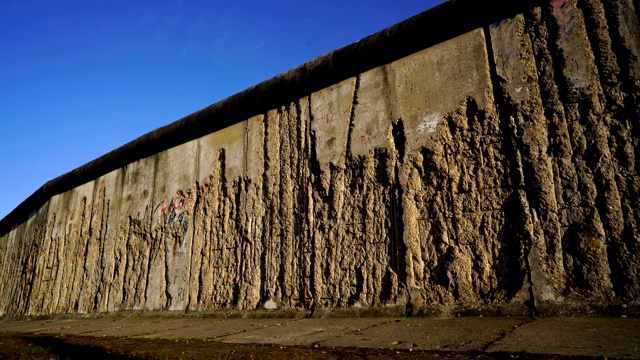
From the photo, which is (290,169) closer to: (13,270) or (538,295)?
(538,295)

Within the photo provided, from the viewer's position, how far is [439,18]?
3.57 metres

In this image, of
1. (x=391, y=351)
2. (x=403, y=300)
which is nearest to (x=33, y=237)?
(x=403, y=300)

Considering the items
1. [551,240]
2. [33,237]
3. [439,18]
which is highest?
[439,18]

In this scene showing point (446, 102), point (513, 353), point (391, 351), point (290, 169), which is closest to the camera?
point (513, 353)

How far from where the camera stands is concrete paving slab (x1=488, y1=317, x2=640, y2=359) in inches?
67.4

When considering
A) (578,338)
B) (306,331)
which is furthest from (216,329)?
(578,338)

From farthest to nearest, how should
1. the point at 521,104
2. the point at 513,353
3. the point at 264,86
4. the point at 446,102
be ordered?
the point at 264,86, the point at 446,102, the point at 521,104, the point at 513,353

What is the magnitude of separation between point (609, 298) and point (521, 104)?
4.48 ft

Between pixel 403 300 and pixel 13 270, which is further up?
pixel 13 270

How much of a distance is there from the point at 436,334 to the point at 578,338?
67cm

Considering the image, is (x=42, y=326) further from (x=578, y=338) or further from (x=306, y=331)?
(x=578, y=338)

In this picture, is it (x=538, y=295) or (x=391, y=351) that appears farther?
(x=538, y=295)

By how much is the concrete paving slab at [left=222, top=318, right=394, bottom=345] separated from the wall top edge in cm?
221

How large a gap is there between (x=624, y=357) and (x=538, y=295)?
1264mm
